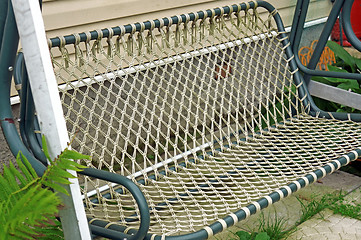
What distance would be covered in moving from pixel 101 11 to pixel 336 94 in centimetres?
136

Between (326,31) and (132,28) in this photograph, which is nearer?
(132,28)

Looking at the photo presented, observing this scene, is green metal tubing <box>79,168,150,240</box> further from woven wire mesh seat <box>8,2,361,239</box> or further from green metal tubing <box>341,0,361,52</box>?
green metal tubing <box>341,0,361,52</box>

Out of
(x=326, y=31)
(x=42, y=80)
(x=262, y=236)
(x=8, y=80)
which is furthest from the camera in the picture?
(x=326, y=31)

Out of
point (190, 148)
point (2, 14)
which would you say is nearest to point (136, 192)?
point (2, 14)

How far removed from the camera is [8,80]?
1.38m

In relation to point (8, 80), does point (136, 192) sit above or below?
below

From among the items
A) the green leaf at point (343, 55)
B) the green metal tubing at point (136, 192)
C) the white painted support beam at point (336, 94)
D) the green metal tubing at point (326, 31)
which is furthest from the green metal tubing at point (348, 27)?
the green metal tubing at point (136, 192)

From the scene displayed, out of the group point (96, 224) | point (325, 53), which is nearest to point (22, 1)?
point (96, 224)

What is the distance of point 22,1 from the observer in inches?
48.4

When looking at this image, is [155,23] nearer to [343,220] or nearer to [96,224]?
[96,224]

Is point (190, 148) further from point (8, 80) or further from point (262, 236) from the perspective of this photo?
point (8, 80)

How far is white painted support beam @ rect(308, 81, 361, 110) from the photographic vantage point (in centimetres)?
263

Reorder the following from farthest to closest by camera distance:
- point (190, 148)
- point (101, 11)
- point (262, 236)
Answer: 1. point (101, 11)
2. point (190, 148)
3. point (262, 236)

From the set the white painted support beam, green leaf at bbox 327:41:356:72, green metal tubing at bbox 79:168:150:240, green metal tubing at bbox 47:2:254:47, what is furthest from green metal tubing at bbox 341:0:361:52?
green metal tubing at bbox 79:168:150:240
